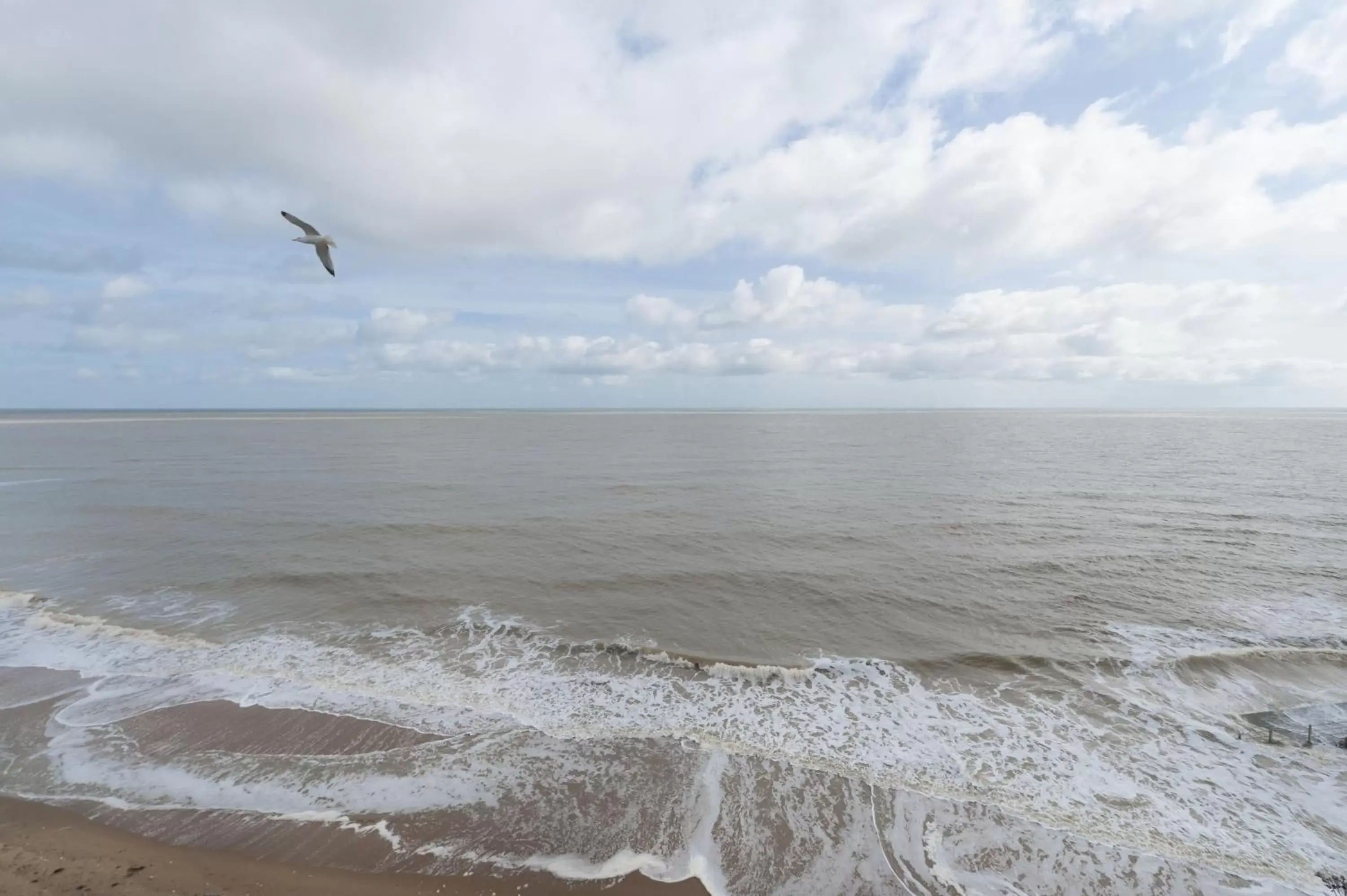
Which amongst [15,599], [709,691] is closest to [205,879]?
[709,691]

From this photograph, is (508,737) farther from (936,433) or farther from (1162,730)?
(936,433)

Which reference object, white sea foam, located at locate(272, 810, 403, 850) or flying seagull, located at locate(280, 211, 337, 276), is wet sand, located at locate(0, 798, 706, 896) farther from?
flying seagull, located at locate(280, 211, 337, 276)

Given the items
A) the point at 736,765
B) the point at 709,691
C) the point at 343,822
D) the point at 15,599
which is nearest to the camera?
the point at 343,822

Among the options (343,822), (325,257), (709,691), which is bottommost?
(709,691)

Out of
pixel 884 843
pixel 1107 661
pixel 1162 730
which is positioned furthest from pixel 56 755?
pixel 1107 661

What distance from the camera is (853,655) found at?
13188 millimetres

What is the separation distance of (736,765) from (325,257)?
14.7 meters

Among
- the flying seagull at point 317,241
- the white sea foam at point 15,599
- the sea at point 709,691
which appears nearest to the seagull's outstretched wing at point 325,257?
the flying seagull at point 317,241

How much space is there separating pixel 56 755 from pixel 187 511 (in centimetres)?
2362

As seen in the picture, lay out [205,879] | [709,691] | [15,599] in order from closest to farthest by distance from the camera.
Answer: [205,879]
[709,691]
[15,599]

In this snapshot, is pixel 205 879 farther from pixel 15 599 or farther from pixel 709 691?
pixel 15 599

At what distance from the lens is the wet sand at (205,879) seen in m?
6.76

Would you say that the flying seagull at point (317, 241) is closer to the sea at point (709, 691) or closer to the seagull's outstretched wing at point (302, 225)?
the seagull's outstretched wing at point (302, 225)

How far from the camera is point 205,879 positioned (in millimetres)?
6930
